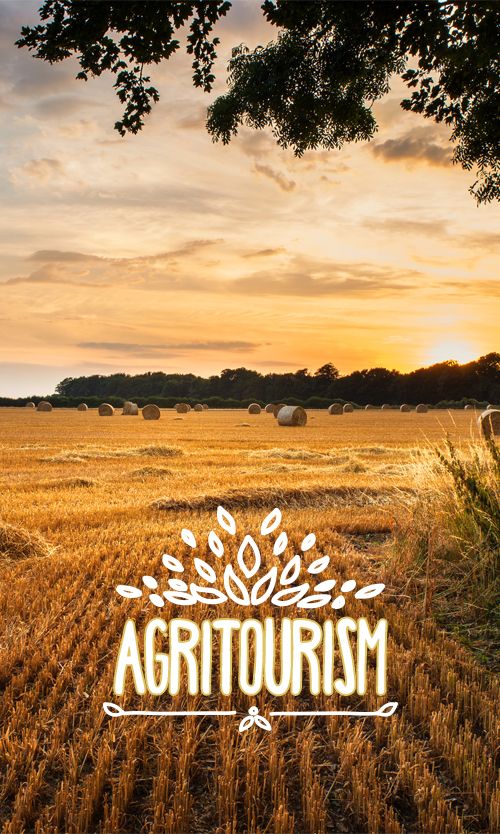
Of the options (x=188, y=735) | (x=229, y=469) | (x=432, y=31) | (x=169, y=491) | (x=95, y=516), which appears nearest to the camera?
(x=188, y=735)

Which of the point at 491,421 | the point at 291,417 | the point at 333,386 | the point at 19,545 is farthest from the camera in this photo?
the point at 333,386

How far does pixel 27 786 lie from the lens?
120 inches

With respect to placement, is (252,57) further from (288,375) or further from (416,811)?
(288,375)


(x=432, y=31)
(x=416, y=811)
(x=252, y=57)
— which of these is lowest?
(x=416, y=811)

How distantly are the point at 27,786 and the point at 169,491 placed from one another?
10.4 meters

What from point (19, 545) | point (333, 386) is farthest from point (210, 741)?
point (333, 386)

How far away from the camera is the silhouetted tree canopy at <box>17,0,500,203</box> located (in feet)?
18.6

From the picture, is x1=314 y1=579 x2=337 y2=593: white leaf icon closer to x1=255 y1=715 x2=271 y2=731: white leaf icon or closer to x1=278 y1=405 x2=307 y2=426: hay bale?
x1=255 y1=715 x2=271 y2=731: white leaf icon

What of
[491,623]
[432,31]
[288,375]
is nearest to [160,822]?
[491,623]

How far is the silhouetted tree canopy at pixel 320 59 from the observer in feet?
18.6

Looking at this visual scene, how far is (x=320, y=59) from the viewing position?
822 centimetres

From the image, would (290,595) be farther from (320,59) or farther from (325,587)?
(320,59)

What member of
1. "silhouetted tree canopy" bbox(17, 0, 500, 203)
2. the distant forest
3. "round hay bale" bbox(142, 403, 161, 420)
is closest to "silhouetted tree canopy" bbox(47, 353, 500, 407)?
the distant forest

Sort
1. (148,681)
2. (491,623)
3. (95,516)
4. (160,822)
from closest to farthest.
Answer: (160,822), (148,681), (491,623), (95,516)
